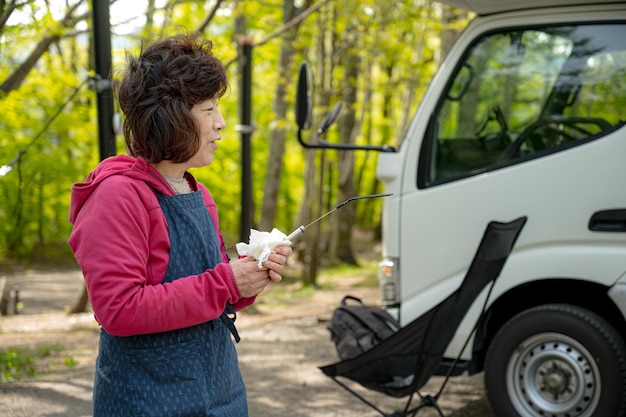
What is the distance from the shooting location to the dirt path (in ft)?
15.5

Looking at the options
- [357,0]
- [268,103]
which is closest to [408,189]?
[357,0]

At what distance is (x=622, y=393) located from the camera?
12.6 feet

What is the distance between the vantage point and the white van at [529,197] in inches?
156

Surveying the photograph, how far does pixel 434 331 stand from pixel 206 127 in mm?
2310

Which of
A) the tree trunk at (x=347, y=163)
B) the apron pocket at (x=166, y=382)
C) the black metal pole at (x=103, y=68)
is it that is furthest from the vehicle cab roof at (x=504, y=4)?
the tree trunk at (x=347, y=163)

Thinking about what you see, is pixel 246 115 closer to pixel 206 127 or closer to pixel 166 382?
pixel 206 127

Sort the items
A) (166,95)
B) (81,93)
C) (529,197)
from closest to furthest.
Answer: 1. (166,95)
2. (529,197)
3. (81,93)

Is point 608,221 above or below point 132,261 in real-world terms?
below

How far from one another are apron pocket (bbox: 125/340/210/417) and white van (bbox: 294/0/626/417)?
259 centimetres

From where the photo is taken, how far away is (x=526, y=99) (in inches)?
178

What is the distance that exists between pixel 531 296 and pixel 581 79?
1.31m

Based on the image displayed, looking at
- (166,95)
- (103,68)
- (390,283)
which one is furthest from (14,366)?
(166,95)

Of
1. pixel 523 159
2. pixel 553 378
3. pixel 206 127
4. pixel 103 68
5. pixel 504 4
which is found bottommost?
pixel 553 378

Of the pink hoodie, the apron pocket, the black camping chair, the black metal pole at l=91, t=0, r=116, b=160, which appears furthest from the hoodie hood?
the black metal pole at l=91, t=0, r=116, b=160
